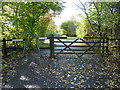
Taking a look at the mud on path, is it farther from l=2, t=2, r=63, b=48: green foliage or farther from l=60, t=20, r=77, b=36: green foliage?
l=60, t=20, r=77, b=36: green foliage

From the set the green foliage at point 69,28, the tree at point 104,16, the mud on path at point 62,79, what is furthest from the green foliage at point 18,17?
the green foliage at point 69,28

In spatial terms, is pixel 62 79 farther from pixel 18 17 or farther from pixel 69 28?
pixel 69 28

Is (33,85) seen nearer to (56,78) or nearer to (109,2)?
(56,78)

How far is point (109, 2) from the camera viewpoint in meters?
5.73

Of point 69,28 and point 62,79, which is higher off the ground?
point 69,28

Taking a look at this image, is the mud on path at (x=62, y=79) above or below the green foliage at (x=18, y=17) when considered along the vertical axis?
below

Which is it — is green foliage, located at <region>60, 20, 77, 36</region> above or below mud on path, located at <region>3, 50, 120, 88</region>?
above

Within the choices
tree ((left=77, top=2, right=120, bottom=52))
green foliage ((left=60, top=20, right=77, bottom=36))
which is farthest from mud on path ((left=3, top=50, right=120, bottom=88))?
green foliage ((left=60, top=20, right=77, bottom=36))

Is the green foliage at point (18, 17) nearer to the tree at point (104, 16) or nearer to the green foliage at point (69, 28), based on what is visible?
the tree at point (104, 16)

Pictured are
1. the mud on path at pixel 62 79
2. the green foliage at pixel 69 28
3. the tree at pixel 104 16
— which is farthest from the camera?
the green foliage at pixel 69 28

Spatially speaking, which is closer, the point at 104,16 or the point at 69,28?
the point at 104,16

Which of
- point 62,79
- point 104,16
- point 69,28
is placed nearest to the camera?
point 62,79

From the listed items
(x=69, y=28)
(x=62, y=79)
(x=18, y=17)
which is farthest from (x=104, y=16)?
(x=69, y=28)

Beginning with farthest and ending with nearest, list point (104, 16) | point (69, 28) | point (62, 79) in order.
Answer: point (69, 28), point (104, 16), point (62, 79)
